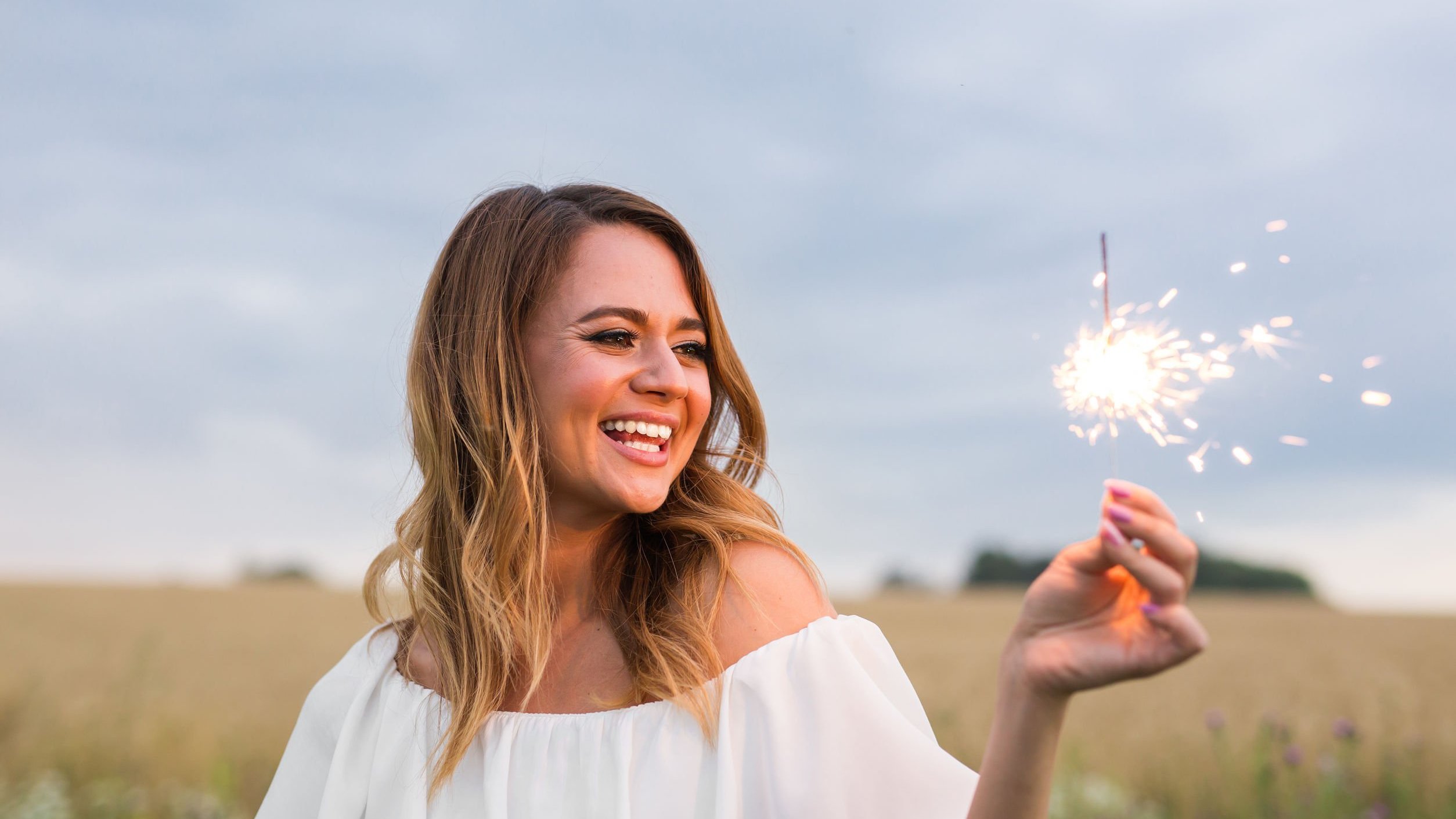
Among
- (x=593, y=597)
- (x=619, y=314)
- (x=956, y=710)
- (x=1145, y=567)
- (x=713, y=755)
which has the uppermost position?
(x=619, y=314)

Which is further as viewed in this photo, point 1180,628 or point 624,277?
point 624,277

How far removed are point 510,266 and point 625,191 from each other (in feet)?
1.39

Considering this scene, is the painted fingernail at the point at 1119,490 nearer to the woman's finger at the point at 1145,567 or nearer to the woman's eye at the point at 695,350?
the woman's finger at the point at 1145,567

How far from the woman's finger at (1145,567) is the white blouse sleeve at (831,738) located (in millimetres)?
875

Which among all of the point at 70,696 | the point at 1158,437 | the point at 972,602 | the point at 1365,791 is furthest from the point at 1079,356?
the point at 972,602

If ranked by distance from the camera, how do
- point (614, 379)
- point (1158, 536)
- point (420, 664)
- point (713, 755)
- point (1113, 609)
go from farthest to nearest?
point (420, 664), point (614, 379), point (713, 755), point (1113, 609), point (1158, 536)

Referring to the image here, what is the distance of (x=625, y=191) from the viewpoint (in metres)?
3.13

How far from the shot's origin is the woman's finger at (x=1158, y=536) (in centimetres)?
147

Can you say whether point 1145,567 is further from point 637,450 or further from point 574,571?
A: point 574,571

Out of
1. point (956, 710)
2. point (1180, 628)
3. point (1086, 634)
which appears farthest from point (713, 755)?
point (956, 710)

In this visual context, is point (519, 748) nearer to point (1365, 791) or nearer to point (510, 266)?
point (510, 266)

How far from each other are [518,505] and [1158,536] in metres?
1.75

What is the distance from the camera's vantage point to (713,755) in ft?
8.31

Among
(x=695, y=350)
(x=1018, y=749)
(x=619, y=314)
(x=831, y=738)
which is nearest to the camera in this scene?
(x=1018, y=749)
